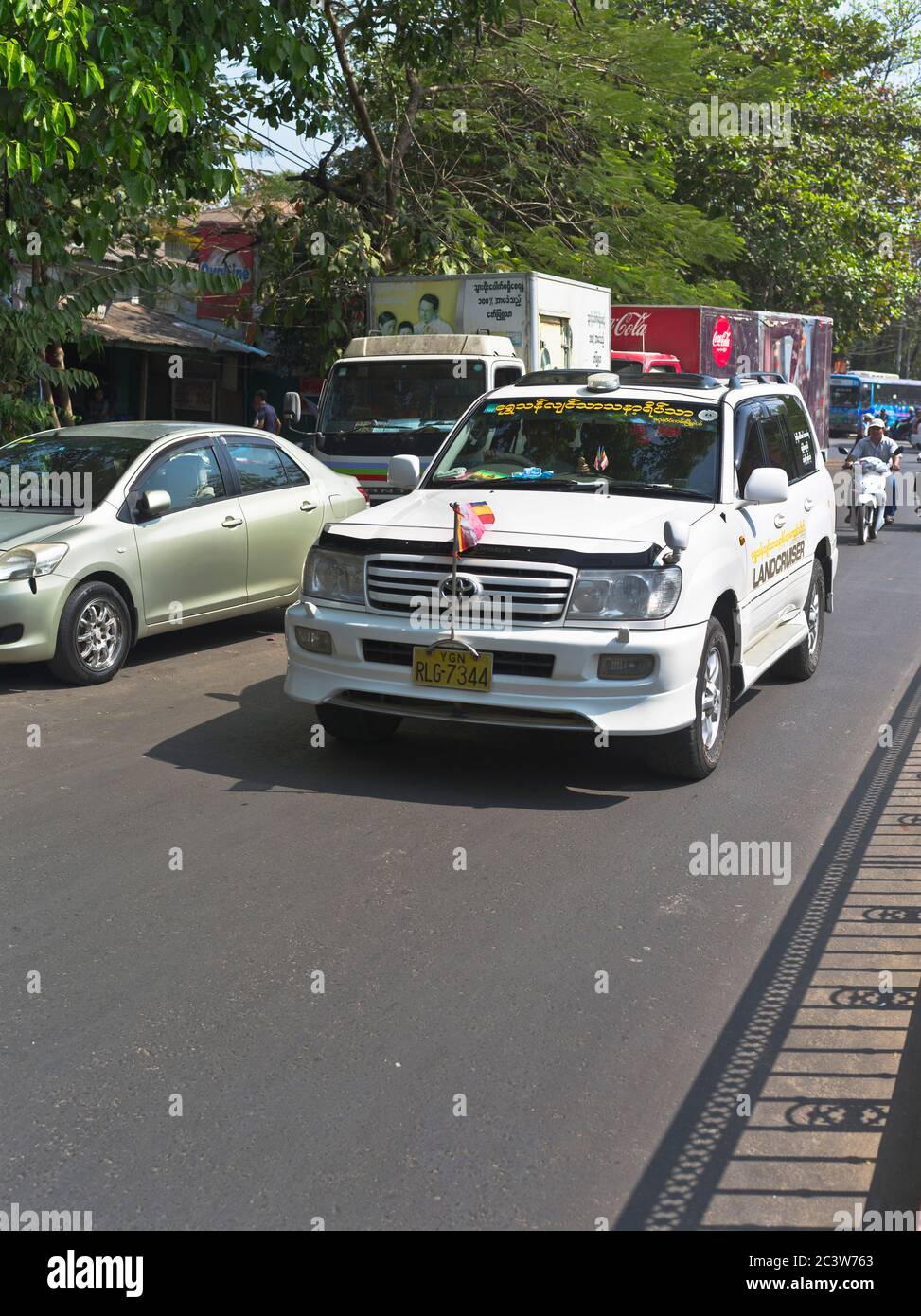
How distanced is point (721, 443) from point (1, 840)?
4214 millimetres

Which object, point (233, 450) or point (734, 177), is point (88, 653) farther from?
point (734, 177)

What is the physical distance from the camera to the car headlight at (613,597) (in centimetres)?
664

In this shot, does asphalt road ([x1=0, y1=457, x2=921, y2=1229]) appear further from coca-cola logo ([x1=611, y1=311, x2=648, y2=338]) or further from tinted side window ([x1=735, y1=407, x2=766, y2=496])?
coca-cola logo ([x1=611, y1=311, x2=648, y2=338])

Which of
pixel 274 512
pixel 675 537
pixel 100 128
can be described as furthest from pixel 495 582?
pixel 100 128

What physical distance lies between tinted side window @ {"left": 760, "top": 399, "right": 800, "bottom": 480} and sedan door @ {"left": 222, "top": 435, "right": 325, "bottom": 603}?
3729mm

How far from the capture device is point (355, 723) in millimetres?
7488

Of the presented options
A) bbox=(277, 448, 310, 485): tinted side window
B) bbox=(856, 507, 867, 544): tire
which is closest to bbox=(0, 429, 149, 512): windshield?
Result: bbox=(277, 448, 310, 485): tinted side window

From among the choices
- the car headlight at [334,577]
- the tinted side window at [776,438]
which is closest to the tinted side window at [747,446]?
the tinted side window at [776,438]

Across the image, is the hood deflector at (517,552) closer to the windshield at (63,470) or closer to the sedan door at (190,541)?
the sedan door at (190,541)

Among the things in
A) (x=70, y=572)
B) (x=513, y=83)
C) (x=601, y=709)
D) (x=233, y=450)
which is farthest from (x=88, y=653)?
(x=513, y=83)

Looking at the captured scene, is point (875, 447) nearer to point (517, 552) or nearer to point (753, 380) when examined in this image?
point (753, 380)

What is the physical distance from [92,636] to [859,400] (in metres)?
56.4

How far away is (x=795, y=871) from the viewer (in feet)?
19.4

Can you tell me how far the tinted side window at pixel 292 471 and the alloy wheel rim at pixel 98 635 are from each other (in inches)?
87.9
